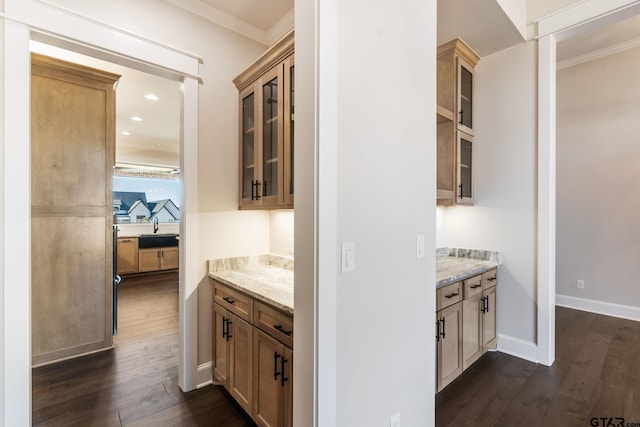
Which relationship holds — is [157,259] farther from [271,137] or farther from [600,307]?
[600,307]

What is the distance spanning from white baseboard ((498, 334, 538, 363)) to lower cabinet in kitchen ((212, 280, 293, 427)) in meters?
2.38

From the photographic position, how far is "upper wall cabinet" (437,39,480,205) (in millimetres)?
2713

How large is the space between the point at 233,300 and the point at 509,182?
2.72 metres

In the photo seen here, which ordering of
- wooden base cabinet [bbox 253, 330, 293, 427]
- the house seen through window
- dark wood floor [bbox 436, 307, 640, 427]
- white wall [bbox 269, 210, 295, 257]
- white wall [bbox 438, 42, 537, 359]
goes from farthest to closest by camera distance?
the house seen through window, white wall [bbox 438, 42, 537, 359], white wall [bbox 269, 210, 295, 257], dark wood floor [bbox 436, 307, 640, 427], wooden base cabinet [bbox 253, 330, 293, 427]

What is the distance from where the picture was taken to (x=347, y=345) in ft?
3.99

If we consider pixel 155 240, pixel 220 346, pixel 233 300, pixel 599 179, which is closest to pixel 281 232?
pixel 233 300

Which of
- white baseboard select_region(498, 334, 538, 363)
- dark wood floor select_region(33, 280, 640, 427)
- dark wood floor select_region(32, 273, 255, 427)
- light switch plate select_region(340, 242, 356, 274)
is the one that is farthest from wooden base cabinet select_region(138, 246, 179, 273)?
light switch plate select_region(340, 242, 356, 274)

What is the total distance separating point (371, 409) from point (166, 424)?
1.43m

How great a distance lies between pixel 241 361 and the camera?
1.96 m

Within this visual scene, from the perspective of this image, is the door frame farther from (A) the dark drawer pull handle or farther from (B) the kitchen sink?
(B) the kitchen sink

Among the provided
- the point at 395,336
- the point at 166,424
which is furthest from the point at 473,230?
the point at 166,424

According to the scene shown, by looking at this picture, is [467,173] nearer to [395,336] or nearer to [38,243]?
[395,336]

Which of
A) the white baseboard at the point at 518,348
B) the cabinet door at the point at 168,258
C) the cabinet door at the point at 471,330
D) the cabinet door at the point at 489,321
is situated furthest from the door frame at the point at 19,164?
the cabinet door at the point at 168,258

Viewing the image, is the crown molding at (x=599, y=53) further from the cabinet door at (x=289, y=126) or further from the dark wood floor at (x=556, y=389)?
the cabinet door at (x=289, y=126)
